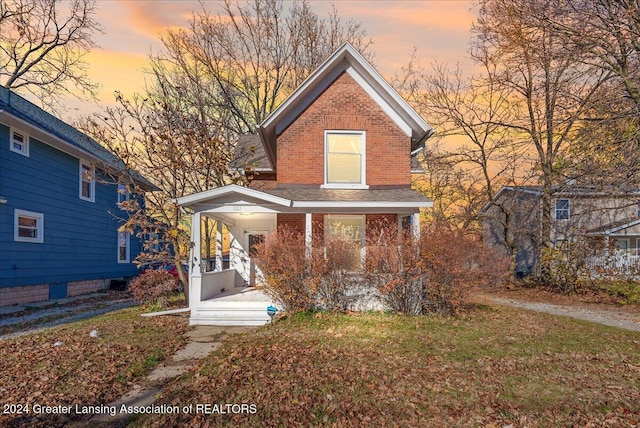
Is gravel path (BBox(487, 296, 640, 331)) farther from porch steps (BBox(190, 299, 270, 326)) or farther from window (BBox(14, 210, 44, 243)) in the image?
window (BBox(14, 210, 44, 243))

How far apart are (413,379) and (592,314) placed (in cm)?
979

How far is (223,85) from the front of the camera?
2616cm

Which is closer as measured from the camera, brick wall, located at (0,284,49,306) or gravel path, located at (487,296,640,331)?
gravel path, located at (487,296,640,331)

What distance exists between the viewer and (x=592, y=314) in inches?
498

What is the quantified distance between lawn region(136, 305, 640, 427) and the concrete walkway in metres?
0.26

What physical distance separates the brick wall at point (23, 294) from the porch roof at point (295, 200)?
779 centimetres

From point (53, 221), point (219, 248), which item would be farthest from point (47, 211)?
point (219, 248)

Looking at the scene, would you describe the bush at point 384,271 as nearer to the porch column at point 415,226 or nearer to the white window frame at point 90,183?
the porch column at point 415,226

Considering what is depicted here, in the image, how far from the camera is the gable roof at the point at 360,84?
13.2 meters

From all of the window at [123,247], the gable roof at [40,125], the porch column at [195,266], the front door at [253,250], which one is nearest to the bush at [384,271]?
the porch column at [195,266]

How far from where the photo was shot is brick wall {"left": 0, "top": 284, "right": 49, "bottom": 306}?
13.5 meters

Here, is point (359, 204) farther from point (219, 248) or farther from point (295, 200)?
point (219, 248)

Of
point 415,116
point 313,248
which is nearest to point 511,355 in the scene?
point 313,248

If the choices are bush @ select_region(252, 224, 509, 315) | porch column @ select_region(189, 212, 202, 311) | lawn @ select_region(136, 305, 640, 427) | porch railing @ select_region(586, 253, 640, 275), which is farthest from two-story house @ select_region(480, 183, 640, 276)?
porch column @ select_region(189, 212, 202, 311)
